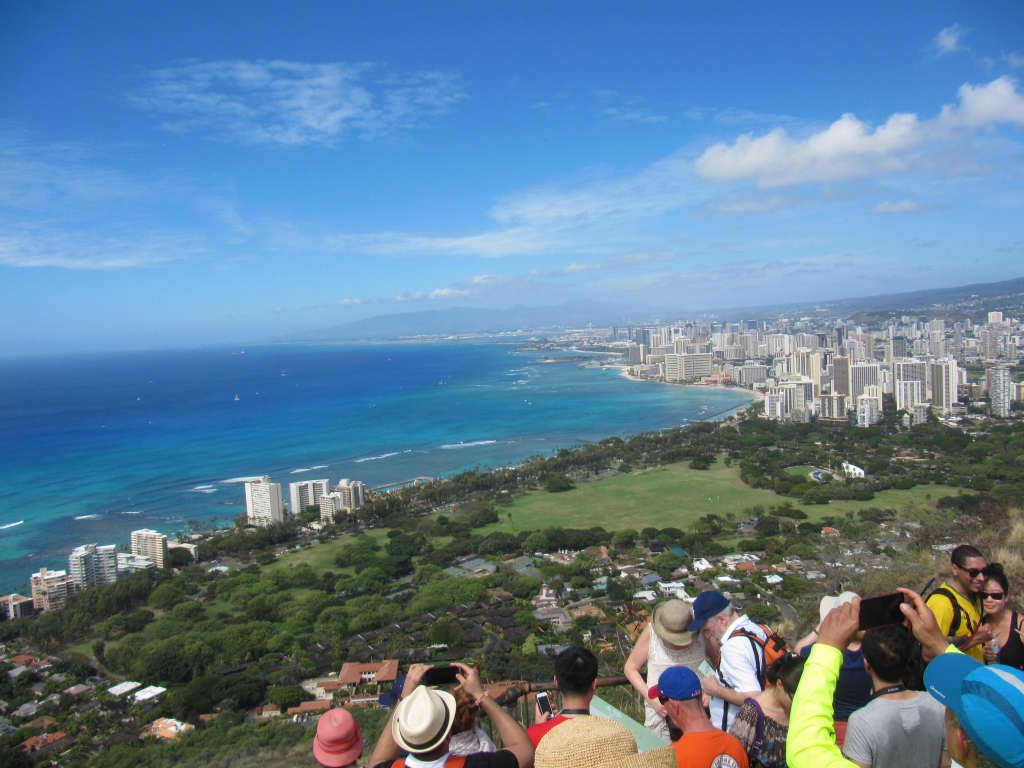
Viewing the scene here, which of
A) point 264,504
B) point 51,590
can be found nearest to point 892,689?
point 51,590

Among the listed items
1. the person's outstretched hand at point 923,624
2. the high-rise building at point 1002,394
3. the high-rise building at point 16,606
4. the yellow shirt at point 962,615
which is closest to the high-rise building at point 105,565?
the high-rise building at point 16,606

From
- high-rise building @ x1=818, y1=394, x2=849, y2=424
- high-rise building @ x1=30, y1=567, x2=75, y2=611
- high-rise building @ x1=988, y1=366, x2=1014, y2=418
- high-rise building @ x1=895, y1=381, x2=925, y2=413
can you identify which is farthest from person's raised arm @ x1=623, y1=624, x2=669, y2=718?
high-rise building @ x1=895, y1=381, x2=925, y2=413

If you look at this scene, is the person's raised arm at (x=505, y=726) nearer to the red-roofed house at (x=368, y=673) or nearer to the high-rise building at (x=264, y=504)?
the red-roofed house at (x=368, y=673)

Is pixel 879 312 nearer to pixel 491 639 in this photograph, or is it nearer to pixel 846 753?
pixel 491 639

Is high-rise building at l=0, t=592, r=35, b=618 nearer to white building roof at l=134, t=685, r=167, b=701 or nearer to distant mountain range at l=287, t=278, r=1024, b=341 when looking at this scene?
white building roof at l=134, t=685, r=167, b=701

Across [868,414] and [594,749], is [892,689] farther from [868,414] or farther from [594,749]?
[868,414]

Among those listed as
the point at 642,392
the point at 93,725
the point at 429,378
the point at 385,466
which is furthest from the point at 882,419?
the point at 429,378
